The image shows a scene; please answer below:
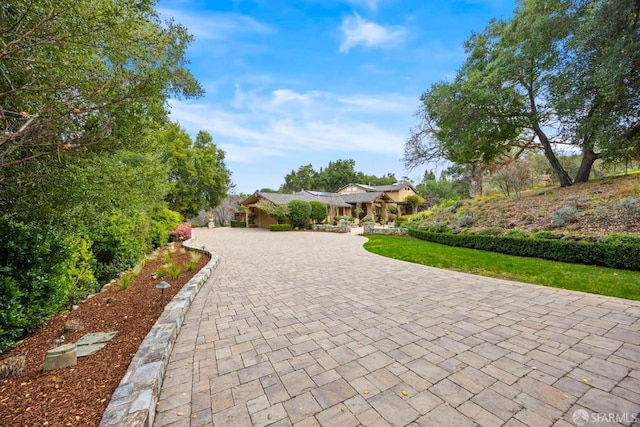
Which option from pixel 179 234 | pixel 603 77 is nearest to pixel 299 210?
pixel 179 234

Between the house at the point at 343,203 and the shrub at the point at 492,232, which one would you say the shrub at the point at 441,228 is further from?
the house at the point at 343,203


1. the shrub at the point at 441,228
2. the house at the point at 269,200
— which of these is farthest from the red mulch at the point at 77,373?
the house at the point at 269,200

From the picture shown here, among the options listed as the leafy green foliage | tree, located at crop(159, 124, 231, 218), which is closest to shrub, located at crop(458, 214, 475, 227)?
tree, located at crop(159, 124, 231, 218)

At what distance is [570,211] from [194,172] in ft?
77.4

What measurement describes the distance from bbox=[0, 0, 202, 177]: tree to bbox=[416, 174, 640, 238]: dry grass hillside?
10.1 metres

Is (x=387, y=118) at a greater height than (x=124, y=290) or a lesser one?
greater

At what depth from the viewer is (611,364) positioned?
2.27 meters

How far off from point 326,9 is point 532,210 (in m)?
10.6

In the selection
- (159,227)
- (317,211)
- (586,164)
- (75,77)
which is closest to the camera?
(75,77)

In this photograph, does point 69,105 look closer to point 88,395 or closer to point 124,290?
point 88,395

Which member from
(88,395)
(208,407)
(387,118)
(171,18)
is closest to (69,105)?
(171,18)

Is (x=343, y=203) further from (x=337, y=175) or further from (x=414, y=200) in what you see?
(x=337, y=175)

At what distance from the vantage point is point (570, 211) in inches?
309

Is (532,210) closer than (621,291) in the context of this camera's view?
No
